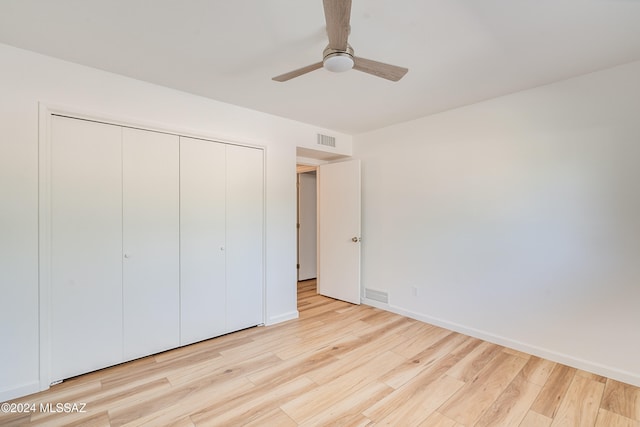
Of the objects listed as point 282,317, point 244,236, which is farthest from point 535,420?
point 244,236

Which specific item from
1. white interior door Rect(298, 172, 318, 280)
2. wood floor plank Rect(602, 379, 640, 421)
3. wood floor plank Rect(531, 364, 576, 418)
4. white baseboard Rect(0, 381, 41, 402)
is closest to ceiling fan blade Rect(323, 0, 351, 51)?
wood floor plank Rect(531, 364, 576, 418)

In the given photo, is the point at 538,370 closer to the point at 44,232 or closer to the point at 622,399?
the point at 622,399

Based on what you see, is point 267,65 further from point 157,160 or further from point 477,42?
point 477,42

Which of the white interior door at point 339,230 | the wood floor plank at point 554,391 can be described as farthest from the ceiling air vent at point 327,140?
the wood floor plank at point 554,391

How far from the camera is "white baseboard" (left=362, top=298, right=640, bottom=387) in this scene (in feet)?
7.34

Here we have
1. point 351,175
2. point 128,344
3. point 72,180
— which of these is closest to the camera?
point 72,180

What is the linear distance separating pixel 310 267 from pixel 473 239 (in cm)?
334

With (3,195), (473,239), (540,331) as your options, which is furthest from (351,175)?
(3,195)

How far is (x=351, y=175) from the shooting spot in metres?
4.14

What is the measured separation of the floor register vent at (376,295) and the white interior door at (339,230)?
0.14 m

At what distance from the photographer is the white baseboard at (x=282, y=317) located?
11.1 feet

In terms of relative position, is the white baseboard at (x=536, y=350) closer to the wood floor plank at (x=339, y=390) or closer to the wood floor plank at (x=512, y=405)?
the wood floor plank at (x=512, y=405)

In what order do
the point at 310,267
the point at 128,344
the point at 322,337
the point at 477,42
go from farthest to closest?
the point at 310,267 < the point at 322,337 < the point at 128,344 < the point at 477,42

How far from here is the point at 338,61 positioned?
167cm
